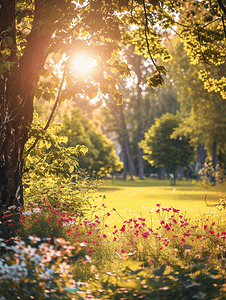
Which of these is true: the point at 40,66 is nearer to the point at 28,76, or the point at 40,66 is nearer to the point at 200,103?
the point at 28,76

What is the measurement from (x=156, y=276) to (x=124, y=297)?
17.9 inches

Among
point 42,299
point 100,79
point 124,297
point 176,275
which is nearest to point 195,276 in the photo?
point 176,275

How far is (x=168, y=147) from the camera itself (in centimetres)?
3972

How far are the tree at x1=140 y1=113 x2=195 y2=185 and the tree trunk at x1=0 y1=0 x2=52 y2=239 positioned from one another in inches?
1254

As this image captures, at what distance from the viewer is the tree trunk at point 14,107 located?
278 inches

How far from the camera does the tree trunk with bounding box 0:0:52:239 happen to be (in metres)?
7.06

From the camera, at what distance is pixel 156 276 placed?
161 inches

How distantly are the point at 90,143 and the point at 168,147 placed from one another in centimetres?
923

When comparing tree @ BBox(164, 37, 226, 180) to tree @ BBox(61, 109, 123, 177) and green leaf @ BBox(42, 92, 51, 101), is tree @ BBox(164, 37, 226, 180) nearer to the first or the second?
tree @ BBox(61, 109, 123, 177)

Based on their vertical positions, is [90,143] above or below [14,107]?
above

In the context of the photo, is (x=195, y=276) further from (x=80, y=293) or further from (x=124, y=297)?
(x=80, y=293)

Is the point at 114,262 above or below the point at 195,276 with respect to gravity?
below

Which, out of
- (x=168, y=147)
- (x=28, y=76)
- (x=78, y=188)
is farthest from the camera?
(x=168, y=147)

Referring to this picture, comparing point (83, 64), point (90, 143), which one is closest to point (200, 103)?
point (90, 143)
